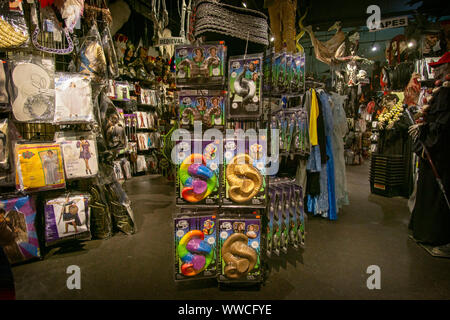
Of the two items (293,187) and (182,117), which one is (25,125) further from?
(293,187)

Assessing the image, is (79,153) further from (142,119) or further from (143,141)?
(142,119)

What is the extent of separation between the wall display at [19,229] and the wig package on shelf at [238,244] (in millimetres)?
1771

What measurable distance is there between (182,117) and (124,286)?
135cm

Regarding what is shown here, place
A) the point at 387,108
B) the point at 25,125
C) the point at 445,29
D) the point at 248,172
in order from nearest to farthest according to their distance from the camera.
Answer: the point at 248,172 < the point at 25,125 < the point at 445,29 < the point at 387,108

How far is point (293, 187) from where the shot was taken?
2145mm

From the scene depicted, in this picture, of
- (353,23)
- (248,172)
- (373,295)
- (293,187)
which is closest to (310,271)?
(373,295)

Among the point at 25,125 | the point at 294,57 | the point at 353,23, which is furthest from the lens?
the point at 353,23

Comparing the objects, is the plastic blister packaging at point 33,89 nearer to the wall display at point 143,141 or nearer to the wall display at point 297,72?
the wall display at point 297,72

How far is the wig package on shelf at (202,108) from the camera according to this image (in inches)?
71.7

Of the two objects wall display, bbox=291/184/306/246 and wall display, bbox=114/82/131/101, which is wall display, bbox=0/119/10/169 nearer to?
wall display, bbox=291/184/306/246

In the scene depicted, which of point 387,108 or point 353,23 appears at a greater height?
point 353,23

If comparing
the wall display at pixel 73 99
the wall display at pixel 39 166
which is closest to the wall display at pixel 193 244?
the wall display at pixel 39 166

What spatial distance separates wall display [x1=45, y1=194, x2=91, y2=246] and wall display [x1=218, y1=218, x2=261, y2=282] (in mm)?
1549

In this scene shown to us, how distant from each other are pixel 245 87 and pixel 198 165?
65 centimetres
